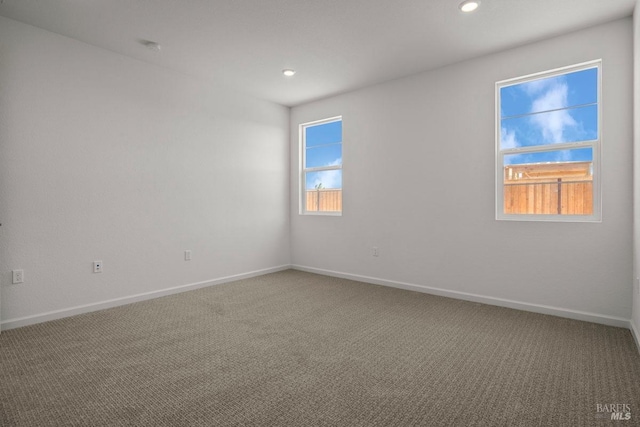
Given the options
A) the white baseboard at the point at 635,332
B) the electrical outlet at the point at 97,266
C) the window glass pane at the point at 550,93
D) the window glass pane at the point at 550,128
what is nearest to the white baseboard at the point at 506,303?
the white baseboard at the point at 635,332

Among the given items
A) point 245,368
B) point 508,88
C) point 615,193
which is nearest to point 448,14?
point 508,88

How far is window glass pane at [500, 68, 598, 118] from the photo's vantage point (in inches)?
122

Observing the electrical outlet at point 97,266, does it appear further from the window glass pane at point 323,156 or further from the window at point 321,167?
the window glass pane at point 323,156

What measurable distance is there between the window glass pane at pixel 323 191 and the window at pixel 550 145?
219cm

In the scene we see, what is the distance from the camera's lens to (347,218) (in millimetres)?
4828

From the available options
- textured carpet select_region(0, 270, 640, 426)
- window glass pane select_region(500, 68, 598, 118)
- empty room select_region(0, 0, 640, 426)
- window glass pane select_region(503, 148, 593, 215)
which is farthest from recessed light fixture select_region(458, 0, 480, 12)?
textured carpet select_region(0, 270, 640, 426)

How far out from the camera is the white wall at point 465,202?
2916 millimetres

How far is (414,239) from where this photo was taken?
4148mm

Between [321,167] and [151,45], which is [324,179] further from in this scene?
[151,45]

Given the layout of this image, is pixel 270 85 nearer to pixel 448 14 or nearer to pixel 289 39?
pixel 289 39

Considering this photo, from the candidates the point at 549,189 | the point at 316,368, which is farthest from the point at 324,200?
the point at 316,368

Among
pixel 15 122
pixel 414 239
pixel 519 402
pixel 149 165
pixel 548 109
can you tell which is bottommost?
pixel 519 402

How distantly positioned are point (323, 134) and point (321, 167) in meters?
0.52

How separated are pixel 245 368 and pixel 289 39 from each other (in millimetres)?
2888
